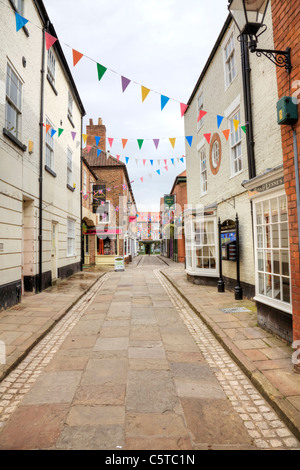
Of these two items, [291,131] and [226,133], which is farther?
[226,133]

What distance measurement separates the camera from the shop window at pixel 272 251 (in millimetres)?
4059

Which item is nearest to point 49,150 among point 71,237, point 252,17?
point 71,237

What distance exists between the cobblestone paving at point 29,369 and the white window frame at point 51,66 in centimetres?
857

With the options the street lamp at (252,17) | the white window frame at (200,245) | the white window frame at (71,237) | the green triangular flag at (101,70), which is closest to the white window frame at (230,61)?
the green triangular flag at (101,70)

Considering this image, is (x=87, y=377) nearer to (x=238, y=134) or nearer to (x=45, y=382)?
(x=45, y=382)

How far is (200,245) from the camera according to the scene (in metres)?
9.81

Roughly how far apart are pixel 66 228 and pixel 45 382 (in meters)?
9.31

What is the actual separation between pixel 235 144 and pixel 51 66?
23.8 feet

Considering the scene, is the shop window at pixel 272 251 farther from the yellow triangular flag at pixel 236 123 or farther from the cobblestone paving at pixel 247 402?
the yellow triangular flag at pixel 236 123

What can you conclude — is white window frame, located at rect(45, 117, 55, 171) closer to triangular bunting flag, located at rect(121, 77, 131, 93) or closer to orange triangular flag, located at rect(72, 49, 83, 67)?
orange triangular flag, located at rect(72, 49, 83, 67)

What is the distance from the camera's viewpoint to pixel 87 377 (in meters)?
3.20

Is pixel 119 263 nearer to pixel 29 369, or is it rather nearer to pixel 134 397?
pixel 29 369
